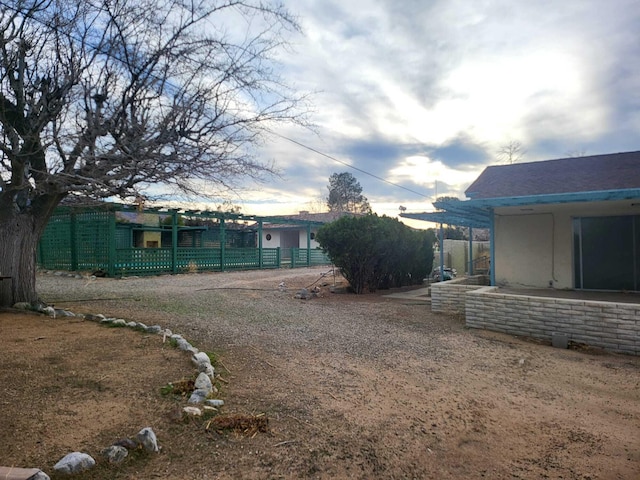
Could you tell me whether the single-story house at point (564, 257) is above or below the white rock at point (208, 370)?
above

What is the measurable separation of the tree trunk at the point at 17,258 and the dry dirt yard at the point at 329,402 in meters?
0.52

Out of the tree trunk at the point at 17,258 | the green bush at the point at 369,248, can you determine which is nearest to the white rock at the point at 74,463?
the tree trunk at the point at 17,258

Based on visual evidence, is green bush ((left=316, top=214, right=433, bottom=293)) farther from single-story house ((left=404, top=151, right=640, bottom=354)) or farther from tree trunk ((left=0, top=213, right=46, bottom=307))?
tree trunk ((left=0, top=213, right=46, bottom=307))

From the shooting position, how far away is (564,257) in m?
8.50

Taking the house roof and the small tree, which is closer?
the house roof

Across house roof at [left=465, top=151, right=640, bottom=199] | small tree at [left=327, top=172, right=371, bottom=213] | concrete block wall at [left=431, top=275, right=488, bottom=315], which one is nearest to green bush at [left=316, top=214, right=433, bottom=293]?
house roof at [left=465, top=151, right=640, bottom=199]

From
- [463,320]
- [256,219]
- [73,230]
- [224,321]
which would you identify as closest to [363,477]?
[224,321]

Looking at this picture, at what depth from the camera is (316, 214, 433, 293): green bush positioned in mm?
11008

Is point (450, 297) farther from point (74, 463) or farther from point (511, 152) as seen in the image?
point (511, 152)

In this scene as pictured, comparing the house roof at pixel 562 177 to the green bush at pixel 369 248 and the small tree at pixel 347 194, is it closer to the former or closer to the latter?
the green bush at pixel 369 248

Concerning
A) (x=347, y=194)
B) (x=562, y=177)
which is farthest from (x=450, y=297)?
(x=347, y=194)

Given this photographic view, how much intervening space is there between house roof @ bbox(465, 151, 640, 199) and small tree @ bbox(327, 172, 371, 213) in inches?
1252

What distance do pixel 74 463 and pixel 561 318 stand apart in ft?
20.9

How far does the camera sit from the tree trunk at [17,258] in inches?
257
